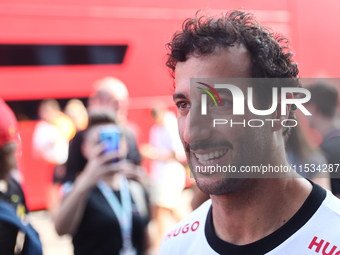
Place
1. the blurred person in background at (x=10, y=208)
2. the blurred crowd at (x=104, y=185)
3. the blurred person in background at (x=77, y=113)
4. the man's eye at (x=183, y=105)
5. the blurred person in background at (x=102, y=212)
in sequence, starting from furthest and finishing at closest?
the blurred person in background at (x=77, y=113)
the blurred person in background at (x=102, y=212)
the blurred crowd at (x=104, y=185)
the blurred person in background at (x=10, y=208)
the man's eye at (x=183, y=105)

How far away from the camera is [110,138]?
2115mm

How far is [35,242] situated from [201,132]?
1.21m

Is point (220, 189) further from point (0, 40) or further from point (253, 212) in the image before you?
point (0, 40)

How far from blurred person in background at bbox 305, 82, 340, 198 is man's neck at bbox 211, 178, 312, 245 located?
1.42 m

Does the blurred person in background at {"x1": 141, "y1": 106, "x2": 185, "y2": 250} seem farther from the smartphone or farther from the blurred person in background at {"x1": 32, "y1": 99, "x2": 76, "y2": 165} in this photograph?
the smartphone

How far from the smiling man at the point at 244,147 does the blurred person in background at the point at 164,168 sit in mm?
2765

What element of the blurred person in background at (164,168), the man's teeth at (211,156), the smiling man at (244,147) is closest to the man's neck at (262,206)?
the smiling man at (244,147)

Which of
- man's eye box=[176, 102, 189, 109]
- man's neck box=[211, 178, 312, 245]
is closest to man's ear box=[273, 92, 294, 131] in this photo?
man's neck box=[211, 178, 312, 245]

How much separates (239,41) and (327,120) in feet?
6.31

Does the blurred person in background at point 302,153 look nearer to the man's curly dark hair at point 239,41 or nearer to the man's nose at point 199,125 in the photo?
the man's curly dark hair at point 239,41

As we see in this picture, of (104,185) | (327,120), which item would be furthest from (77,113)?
Answer: (327,120)

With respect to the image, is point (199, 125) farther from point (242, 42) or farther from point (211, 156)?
point (242, 42)

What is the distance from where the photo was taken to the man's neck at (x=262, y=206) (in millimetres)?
1059

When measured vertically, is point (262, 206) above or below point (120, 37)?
below
